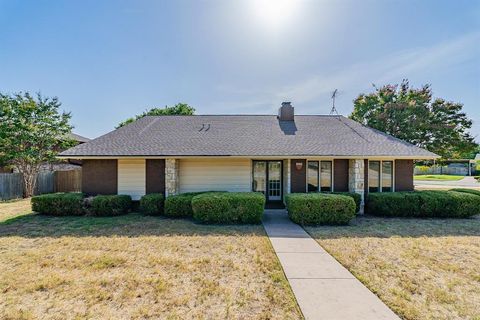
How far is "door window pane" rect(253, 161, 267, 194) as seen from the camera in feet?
37.5

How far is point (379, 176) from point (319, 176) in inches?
111

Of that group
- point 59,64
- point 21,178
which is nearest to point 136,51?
point 59,64

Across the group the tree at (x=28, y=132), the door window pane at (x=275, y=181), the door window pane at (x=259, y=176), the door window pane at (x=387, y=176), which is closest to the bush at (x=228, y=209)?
the door window pane at (x=259, y=176)

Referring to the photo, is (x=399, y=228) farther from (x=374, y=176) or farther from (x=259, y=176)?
(x=259, y=176)

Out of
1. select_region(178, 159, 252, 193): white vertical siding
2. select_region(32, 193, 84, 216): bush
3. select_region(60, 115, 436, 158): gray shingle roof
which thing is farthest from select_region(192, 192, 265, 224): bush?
select_region(32, 193, 84, 216): bush

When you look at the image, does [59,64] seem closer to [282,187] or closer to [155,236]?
[155,236]

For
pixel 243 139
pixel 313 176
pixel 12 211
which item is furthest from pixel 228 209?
pixel 12 211

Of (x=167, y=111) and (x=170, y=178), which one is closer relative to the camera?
(x=170, y=178)

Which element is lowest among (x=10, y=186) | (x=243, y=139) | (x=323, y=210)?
(x=323, y=210)

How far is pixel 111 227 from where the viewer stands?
7.63 m

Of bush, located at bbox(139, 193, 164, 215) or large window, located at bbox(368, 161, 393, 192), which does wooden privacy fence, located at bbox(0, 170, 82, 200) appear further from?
large window, located at bbox(368, 161, 393, 192)

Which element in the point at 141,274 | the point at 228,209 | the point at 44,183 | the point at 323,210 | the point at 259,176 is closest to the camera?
the point at 141,274

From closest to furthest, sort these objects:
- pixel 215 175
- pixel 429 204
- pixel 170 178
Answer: pixel 429 204
pixel 170 178
pixel 215 175

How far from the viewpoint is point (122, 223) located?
26.7 ft
